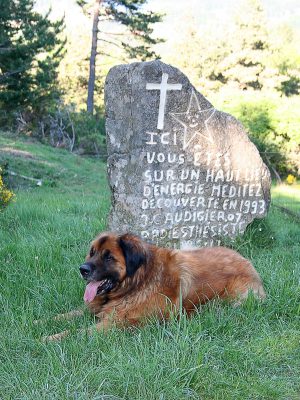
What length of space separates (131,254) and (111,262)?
17 cm

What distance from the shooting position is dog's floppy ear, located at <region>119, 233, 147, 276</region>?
13.4 ft

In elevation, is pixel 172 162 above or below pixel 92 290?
above

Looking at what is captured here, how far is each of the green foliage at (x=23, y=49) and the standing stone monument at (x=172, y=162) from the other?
11972mm

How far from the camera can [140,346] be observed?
346 cm

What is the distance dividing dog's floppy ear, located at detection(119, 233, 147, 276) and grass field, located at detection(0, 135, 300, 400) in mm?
498

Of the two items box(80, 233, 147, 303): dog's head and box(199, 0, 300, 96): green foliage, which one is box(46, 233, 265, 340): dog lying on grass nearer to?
box(80, 233, 147, 303): dog's head

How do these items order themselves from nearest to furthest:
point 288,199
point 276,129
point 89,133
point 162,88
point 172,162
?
point 162,88 → point 172,162 → point 288,199 → point 276,129 → point 89,133

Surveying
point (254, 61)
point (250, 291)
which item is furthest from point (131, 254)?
point (254, 61)

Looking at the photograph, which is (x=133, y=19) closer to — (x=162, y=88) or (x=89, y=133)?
Result: (x=89, y=133)

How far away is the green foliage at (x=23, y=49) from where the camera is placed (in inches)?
687

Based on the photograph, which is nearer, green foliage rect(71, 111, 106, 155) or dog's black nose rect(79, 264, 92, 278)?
dog's black nose rect(79, 264, 92, 278)

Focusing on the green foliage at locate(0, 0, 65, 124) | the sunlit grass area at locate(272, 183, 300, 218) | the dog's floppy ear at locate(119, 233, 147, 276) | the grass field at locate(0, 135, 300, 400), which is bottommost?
the sunlit grass area at locate(272, 183, 300, 218)

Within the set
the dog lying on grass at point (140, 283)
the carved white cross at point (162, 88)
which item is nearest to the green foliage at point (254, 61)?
the carved white cross at point (162, 88)

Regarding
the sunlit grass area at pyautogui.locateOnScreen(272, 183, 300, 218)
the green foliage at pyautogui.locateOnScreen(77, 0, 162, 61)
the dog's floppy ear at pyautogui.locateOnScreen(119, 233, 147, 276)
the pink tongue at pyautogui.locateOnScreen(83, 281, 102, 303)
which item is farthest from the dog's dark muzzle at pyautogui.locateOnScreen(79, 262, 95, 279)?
the green foliage at pyautogui.locateOnScreen(77, 0, 162, 61)
